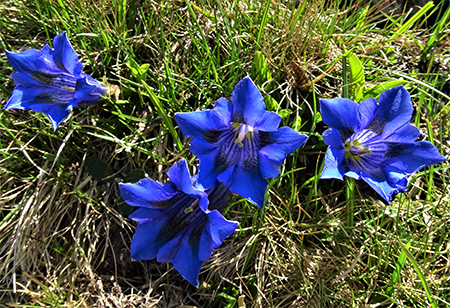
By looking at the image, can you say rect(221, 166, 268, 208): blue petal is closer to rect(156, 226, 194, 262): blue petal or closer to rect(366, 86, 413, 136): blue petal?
rect(156, 226, 194, 262): blue petal

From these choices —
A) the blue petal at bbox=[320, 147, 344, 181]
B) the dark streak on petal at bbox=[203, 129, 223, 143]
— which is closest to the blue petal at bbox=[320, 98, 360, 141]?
the blue petal at bbox=[320, 147, 344, 181]

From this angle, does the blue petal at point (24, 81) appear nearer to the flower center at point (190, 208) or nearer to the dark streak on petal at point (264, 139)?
the flower center at point (190, 208)

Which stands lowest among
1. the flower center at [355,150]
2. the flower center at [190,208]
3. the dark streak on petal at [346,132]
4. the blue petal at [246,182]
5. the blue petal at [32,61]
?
the flower center at [190,208]

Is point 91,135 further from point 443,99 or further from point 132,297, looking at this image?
point 443,99

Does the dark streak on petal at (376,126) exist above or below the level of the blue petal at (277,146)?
above

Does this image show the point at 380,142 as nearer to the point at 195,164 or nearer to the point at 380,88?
the point at 380,88

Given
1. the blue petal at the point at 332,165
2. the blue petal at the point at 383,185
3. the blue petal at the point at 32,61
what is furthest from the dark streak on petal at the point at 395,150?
the blue petal at the point at 32,61
